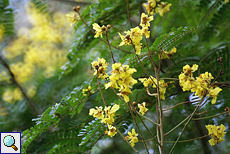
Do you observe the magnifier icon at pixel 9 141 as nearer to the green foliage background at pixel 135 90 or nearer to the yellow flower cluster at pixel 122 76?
the green foliage background at pixel 135 90

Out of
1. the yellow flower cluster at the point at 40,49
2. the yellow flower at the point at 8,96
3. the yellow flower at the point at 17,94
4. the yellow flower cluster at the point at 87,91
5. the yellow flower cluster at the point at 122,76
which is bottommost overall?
the yellow flower cluster at the point at 122,76

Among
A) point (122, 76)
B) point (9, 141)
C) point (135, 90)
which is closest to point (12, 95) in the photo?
point (9, 141)

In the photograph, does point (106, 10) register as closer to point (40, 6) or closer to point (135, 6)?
point (135, 6)

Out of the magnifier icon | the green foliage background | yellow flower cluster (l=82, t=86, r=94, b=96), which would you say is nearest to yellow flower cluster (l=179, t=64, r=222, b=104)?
the green foliage background

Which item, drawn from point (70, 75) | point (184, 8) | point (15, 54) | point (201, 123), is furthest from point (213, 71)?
point (15, 54)

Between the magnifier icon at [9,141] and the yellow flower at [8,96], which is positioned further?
the yellow flower at [8,96]

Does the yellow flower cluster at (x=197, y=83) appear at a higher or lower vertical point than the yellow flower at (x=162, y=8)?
lower

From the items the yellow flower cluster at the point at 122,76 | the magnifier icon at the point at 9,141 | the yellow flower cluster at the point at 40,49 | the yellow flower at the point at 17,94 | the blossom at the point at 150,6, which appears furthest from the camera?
the yellow flower cluster at the point at 40,49

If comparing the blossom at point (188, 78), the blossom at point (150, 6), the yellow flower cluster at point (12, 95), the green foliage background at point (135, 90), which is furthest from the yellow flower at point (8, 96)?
the blossom at point (188, 78)

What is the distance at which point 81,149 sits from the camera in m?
0.73

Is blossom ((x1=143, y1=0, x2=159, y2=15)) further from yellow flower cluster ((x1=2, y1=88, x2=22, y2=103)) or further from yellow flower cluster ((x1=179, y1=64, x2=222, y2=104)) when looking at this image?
yellow flower cluster ((x1=2, y1=88, x2=22, y2=103))

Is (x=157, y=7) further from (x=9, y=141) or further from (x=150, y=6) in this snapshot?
(x=9, y=141)

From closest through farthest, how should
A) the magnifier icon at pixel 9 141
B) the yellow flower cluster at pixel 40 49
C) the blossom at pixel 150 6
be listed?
the blossom at pixel 150 6
the magnifier icon at pixel 9 141
the yellow flower cluster at pixel 40 49

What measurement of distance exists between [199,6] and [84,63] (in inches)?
29.3
